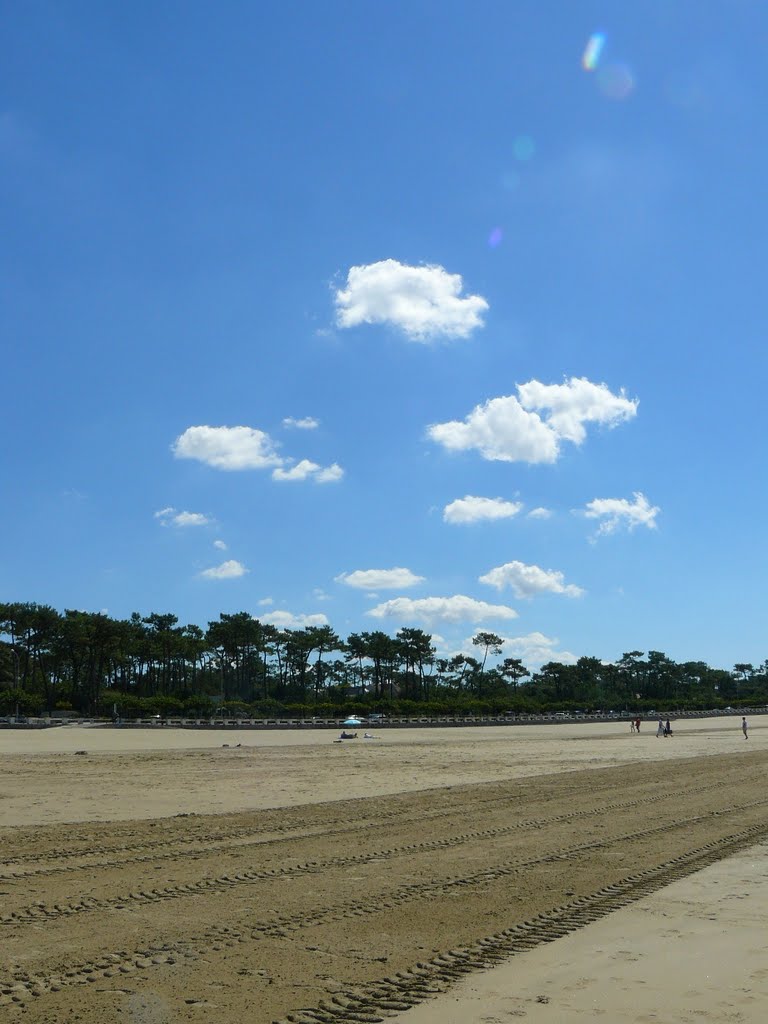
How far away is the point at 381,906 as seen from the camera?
8656 mm

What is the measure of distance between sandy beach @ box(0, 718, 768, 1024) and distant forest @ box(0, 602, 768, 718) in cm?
7912

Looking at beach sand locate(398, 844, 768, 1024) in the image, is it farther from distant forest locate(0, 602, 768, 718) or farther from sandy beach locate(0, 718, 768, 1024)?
distant forest locate(0, 602, 768, 718)

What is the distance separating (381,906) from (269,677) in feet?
432

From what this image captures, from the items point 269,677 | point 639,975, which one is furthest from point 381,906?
point 269,677

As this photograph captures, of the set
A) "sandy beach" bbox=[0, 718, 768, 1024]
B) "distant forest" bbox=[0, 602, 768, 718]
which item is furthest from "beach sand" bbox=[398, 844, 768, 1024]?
"distant forest" bbox=[0, 602, 768, 718]

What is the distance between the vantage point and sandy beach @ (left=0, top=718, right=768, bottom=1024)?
5934 millimetres

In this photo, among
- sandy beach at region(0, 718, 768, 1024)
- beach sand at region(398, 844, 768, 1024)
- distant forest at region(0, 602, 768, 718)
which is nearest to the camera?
beach sand at region(398, 844, 768, 1024)

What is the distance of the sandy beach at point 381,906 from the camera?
5.93 m

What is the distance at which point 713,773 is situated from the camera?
25.3 m

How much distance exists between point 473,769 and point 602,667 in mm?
136312

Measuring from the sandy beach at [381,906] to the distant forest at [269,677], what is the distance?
260ft

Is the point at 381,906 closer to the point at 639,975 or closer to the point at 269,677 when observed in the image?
the point at 639,975

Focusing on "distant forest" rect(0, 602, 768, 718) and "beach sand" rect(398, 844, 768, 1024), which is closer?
"beach sand" rect(398, 844, 768, 1024)

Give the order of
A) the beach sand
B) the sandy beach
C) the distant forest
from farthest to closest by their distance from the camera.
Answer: the distant forest
the sandy beach
the beach sand
